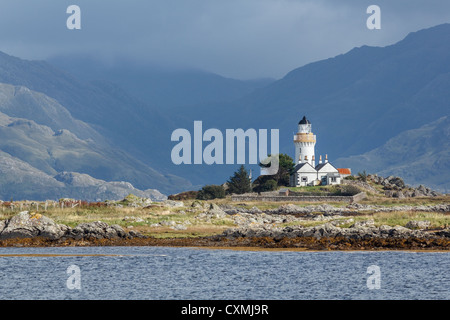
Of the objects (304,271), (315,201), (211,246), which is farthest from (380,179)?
(304,271)

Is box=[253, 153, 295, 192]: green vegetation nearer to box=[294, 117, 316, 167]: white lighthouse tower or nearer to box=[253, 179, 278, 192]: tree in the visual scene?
box=[253, 179, 278, 192]: tree

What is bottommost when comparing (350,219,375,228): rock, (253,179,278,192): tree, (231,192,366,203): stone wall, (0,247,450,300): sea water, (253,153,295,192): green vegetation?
(0,247,450,300): sea water

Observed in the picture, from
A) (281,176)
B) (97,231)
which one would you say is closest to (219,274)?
(97,231)

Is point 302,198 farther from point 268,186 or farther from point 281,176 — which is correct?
point 281,176

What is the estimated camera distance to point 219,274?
49.5 metres

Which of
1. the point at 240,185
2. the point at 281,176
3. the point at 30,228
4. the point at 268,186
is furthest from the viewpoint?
the point at 281,176

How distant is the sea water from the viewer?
43031mm

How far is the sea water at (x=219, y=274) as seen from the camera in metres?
43.0

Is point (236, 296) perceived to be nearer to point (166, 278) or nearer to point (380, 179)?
point (166, 278)

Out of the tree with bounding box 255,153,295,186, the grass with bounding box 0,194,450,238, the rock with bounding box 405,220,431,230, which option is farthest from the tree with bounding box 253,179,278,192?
the rock with bounding box 405,220,431,230

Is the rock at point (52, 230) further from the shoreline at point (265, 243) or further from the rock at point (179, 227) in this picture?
the rock at point (179, 227)

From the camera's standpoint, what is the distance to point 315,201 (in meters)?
126
